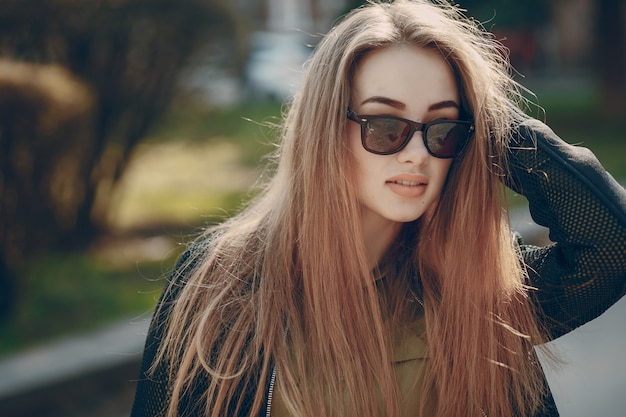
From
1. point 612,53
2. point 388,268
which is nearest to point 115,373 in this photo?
point 388,268

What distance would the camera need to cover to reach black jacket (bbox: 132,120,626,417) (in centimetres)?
218

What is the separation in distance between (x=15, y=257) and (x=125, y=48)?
2.35 metres

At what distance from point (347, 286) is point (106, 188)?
564 cm

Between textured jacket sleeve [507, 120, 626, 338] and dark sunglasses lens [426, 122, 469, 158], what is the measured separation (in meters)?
0.20

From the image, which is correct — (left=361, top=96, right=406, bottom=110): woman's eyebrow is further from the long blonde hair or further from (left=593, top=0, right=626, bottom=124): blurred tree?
(left=593, top=0, right=626, bottom=124): blurred tree

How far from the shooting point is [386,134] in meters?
2.11

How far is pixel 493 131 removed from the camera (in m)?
2.27

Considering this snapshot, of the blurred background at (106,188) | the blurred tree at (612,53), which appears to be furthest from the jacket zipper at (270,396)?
the blurred tree at (612,53)

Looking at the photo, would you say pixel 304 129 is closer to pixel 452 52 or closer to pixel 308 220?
pixel 308 220

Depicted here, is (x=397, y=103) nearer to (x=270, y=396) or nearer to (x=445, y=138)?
(x=445, y=138)

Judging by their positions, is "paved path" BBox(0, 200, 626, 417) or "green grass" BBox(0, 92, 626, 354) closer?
"paved path" BBox(0, 200, 626, 417)

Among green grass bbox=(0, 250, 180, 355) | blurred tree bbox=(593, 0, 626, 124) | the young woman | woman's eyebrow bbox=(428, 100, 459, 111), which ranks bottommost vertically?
green grass bbox=(0, 250, 180, 355)

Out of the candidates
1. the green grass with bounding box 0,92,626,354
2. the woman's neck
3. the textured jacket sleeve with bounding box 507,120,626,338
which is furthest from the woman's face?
the green grass with bounding box 0,92,626,354

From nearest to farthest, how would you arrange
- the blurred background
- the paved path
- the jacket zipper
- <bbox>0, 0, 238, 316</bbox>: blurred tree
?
the jacket zipper
the paved path
the blurred background
<bbox>0, 0, 238, 316</bbox>: blurred tree
